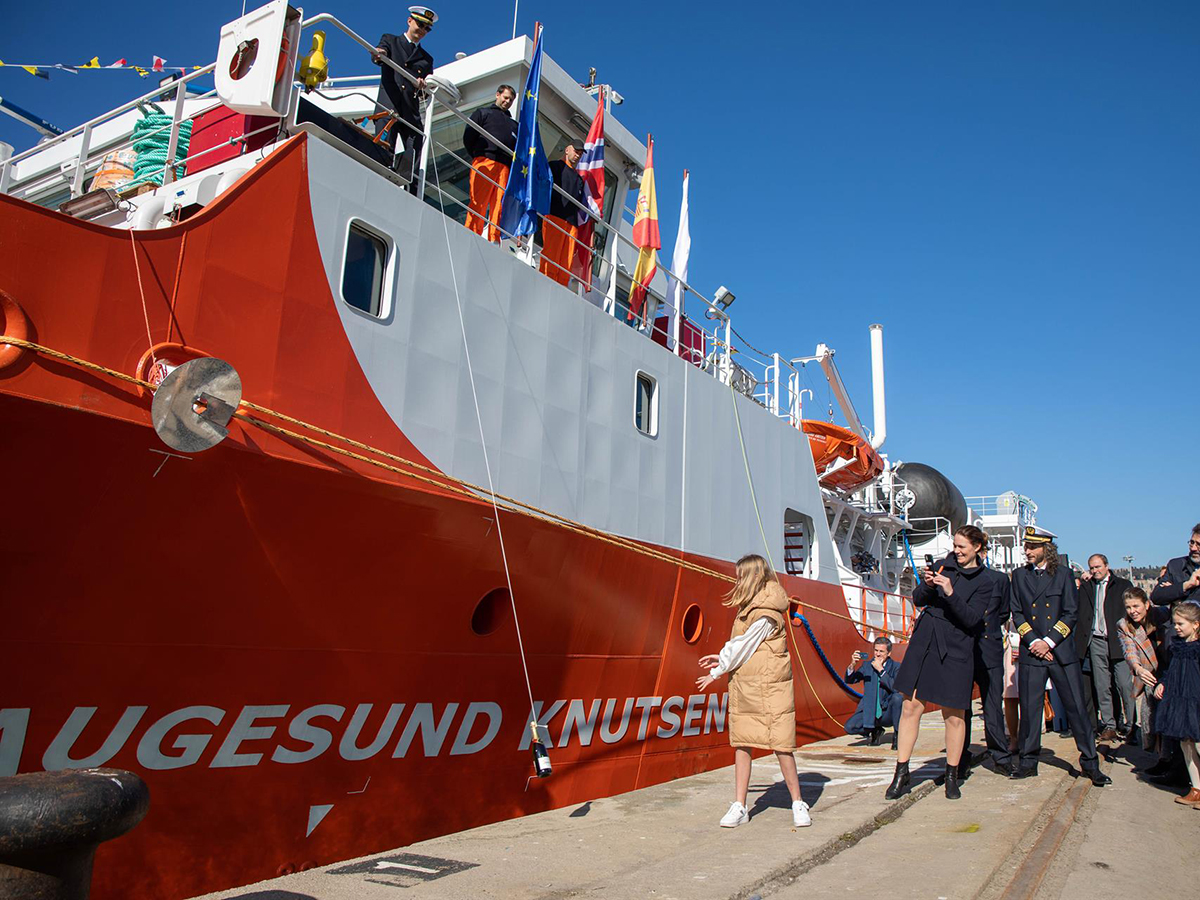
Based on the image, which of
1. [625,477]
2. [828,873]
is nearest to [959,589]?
[828,873]

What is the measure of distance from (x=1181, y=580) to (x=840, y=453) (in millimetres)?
6422

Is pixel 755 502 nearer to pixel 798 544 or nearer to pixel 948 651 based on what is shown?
pixel 798 544

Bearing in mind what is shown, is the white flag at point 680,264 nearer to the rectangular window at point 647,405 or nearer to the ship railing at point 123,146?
the rectangular window at point 647,405

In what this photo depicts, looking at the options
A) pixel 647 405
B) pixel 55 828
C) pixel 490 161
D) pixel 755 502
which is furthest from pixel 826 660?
pixel 55 828

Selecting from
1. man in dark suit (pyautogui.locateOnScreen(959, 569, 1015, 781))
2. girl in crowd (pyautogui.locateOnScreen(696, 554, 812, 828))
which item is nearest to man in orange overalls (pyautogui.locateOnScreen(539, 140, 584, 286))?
girl in crowd (pyautogui.locateOnScreen(696, 554, 812, 828))

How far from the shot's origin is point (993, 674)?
5.57 m

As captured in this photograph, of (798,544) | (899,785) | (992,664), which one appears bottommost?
(899,785)

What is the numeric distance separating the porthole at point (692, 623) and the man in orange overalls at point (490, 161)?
3589 millimetres

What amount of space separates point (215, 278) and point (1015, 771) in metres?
5.73

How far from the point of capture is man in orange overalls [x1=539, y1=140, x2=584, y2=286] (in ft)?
24.8

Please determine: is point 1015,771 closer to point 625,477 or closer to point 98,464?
point 625,477

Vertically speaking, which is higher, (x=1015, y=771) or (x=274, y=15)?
(x=274, y=15)

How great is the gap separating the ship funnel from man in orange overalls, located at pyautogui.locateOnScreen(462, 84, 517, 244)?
1077cm

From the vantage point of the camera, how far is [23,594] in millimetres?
3477
